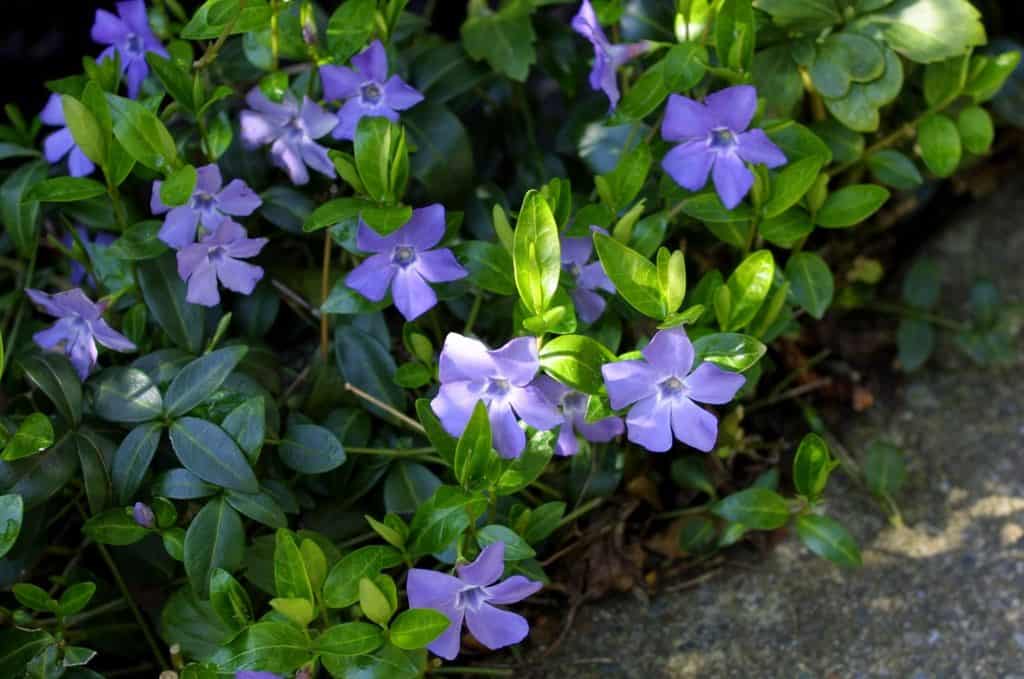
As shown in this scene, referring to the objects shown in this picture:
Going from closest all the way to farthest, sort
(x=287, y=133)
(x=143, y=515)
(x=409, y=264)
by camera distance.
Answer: (x=143, y=515) < (x=409, y=264) < (x=287, y=133)

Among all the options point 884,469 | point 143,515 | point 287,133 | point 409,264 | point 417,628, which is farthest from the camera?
point 884,469

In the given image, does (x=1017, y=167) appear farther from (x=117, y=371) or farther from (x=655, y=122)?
(x=117, y=371)

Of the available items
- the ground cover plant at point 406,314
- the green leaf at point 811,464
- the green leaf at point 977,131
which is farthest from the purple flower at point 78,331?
the green leaf at point 977,131

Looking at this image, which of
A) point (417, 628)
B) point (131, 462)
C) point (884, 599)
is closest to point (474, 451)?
point (417, 628)

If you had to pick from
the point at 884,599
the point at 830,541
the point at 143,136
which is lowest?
the point at 884,599

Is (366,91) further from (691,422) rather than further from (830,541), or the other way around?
(830,541)

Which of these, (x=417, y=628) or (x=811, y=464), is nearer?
(x=417, y=628)

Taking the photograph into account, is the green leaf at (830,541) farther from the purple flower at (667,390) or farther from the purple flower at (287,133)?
the purple flower at (287,133)

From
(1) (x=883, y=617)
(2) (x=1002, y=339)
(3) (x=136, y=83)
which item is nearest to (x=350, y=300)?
(3) (x=136, y=83)
